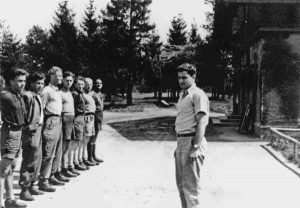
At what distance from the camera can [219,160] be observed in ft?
34.4

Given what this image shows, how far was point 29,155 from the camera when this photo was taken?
6.31 metres

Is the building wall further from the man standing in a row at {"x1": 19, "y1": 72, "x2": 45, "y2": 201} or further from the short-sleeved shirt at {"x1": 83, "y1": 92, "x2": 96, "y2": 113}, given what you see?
the man standing in a row at {"x1": 19, "y1": 72, "x2": 45, "y2": 201}

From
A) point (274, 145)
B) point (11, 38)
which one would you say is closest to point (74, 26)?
point (11, 38)

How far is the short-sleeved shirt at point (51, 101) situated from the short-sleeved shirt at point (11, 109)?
4.23 feet

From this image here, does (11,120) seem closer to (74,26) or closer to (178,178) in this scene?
(178,178)

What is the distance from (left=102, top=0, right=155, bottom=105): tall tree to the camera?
3600 centimetres

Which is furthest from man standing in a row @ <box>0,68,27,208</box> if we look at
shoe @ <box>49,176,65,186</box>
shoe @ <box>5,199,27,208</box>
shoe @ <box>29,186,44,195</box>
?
shoe @ <box>49,176,65,186</box>

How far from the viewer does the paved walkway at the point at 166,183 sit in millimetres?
6407

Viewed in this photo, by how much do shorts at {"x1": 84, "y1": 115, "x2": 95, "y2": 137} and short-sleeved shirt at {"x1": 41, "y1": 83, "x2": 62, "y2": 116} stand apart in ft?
5.28

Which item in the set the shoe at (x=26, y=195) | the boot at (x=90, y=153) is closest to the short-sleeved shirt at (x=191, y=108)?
the shoe at (x=26, y=195)

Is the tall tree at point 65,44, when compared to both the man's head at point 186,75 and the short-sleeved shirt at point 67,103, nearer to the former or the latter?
the short-sleeved shirt at point 67,103

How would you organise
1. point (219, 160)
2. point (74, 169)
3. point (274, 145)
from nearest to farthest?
point (74, 169)
point (219, 160)
point (274, 145)

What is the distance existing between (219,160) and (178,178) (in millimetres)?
5482

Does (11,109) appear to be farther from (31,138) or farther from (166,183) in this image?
(166,183)
